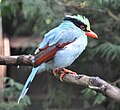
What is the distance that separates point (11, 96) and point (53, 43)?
148cm

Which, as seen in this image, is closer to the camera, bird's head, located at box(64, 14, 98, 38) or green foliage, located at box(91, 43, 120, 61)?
bird's head, located at box(64, 14, 98, 38)

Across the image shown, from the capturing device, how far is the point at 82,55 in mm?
3951

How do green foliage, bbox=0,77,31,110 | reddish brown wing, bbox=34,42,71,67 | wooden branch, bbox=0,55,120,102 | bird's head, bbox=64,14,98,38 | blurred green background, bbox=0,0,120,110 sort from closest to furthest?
wooden branch, bbox=0,55,120,102 → reddish brown wing, bbox=34,42,71,67 → bird's head, bbox=64,14,98,38 → green foliage, bbox=0,77,31,110 → blurred green background, bbox=0,0,120,110

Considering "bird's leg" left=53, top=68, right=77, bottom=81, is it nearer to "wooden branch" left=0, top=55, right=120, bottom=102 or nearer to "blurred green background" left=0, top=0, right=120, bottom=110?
"wooden branch" left=0, top=55, right=120, bottom=102

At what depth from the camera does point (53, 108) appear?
4422 millimetres

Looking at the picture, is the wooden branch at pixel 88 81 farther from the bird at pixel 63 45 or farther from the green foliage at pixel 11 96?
the green foliage at pixel 11 96

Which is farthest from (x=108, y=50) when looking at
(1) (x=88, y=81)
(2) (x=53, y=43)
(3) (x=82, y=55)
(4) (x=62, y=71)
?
(1) (x=88, y=81)

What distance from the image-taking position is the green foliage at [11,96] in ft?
11.1

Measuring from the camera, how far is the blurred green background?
3582 millimetres

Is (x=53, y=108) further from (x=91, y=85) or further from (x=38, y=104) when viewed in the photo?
(x=91, y=85)

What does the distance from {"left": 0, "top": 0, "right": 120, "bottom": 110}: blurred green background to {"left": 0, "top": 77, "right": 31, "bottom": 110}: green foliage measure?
479mm

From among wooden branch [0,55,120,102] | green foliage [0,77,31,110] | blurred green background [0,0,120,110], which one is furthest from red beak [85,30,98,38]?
green foliage [0,77,31,110]

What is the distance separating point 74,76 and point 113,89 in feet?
1.14

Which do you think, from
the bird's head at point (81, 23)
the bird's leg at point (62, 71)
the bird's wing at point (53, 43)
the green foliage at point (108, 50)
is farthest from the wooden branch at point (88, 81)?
the green foliage at point (108, 50)
